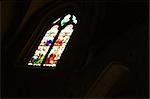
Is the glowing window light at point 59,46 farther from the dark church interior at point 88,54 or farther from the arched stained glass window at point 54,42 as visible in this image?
the dark church interior at point 88,54

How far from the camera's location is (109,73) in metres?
6.99

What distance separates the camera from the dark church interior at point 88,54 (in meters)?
6.67

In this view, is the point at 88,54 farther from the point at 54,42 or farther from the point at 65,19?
the point at 65,19

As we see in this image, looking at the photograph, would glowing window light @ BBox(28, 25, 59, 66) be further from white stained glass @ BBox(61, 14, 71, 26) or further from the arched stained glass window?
white stained glass @ BBox(61, 14, 71, 26)

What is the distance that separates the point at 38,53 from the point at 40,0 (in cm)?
129

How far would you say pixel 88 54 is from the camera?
7.23 metres

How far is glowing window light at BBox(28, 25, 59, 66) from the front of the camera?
8137 mm

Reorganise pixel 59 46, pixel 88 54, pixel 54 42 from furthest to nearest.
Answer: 1. pixel 54 42
2. pixel 59 46
3. pixel 88 54

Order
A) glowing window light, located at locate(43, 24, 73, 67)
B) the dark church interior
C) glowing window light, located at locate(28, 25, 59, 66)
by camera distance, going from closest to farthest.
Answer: the dark church interior → glowing window light, located at locate(43, 24, 73, 67) → glowing window light, located at locate(28, 25, 59, 66)

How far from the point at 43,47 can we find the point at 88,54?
1496mm

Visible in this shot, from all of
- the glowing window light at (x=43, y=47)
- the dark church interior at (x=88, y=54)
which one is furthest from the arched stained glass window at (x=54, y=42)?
the dark church interior at (x=88, y=54)

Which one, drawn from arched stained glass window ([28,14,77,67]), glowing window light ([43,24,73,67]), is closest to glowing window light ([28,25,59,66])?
arched stained glass window ([28,14,77,67])

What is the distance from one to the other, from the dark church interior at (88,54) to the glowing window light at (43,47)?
0.18m

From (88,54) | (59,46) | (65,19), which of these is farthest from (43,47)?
(88,54)
